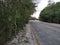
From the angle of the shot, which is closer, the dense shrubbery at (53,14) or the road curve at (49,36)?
the road curve at (49,36)

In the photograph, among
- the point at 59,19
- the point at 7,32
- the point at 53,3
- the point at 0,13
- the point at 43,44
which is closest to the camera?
the point at 0,13

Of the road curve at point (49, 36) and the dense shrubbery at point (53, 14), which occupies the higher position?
the road curve at point (49, 36)

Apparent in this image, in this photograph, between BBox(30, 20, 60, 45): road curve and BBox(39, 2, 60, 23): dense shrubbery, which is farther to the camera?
BBox(39, 2, 60, 23): dense shrubbery

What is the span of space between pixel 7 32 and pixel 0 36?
70cm

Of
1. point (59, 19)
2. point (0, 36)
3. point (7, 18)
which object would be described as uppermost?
point (7, 18)

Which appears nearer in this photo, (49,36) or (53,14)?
(49,36)

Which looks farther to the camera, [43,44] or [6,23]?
[43,44]

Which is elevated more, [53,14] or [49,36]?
[49,36]

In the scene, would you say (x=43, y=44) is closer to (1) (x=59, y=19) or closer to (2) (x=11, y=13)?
(2) (x=11, y=13)

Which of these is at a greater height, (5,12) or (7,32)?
(5,12)

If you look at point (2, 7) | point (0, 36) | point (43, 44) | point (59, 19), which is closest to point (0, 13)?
point (2, 7)

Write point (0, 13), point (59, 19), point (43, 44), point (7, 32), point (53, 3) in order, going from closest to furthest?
1. point (0, 13)
2. point (7, 32)
3. point (43, 44)
4. point (59, 19)
5. point (53, 3)

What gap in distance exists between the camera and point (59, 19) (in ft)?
254

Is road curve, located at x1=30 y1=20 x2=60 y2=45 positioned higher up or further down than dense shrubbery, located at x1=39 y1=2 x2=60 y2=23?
higher up
